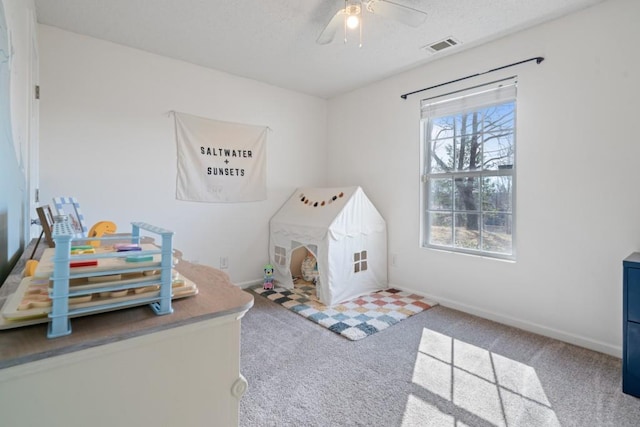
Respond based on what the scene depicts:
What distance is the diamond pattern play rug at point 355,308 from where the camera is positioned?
2.62 m

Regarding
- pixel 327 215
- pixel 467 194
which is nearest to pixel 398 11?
pixel 467 194

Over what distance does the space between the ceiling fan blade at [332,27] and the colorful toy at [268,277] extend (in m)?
2.39

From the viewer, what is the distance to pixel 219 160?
344 centimetres

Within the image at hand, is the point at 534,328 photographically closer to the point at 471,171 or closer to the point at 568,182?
the point at 568,182

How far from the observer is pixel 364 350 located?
226 centimetres

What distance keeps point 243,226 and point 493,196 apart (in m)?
2.61

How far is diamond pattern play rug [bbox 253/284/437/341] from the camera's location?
8.59 ft

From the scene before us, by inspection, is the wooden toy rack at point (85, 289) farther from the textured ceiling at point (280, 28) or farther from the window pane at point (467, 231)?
the window pane at point (467, 231)

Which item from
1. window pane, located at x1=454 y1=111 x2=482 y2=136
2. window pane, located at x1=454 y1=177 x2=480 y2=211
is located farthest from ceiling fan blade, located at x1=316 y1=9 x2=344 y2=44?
window pane, located at x1=454 y1=177 x2=480 y2=211

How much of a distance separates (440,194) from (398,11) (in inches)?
70.2

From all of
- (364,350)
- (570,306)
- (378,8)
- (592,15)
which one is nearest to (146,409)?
(364,350)

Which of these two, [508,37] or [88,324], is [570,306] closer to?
[508,37]

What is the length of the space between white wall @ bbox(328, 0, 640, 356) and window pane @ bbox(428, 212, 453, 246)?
0.43 feet

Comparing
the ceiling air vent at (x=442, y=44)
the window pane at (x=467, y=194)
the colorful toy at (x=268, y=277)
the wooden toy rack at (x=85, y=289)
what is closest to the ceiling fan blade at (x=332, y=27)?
the ceiling air vent at (x=442, y=44)
